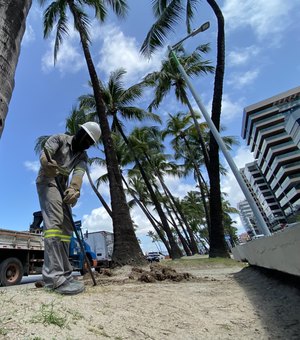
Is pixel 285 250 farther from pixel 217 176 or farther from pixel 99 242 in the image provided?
pixel 99 242

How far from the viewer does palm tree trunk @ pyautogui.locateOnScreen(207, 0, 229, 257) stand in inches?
490

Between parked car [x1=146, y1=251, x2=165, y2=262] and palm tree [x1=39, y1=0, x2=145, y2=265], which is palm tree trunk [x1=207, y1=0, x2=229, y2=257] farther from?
parked car [x1=146, y1=251, x2=165, y2=262]

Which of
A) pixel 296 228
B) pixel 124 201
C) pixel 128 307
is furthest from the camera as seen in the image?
pixel 124 201

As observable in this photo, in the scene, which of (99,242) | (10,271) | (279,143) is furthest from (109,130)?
(279,143)

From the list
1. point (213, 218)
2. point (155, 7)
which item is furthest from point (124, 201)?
point (155, 7)

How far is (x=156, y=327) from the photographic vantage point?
2.54 m

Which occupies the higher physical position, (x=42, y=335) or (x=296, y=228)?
(x=296, y=228)

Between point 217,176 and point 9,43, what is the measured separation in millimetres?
11714

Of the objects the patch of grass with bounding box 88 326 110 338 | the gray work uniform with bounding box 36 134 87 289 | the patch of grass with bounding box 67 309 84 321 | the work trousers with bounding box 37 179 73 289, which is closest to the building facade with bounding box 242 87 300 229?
the gray work uniform with bounding box 36 134 87 289

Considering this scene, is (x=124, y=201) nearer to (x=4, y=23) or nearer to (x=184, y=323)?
(x=184, y=323)

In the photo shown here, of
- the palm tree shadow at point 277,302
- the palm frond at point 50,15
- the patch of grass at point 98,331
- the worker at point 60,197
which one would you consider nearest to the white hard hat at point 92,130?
the worker at point 60,197

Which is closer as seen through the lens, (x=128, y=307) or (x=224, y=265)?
(x=128, y=307)

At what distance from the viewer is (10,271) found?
10336 mm

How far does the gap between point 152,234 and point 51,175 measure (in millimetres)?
84687
